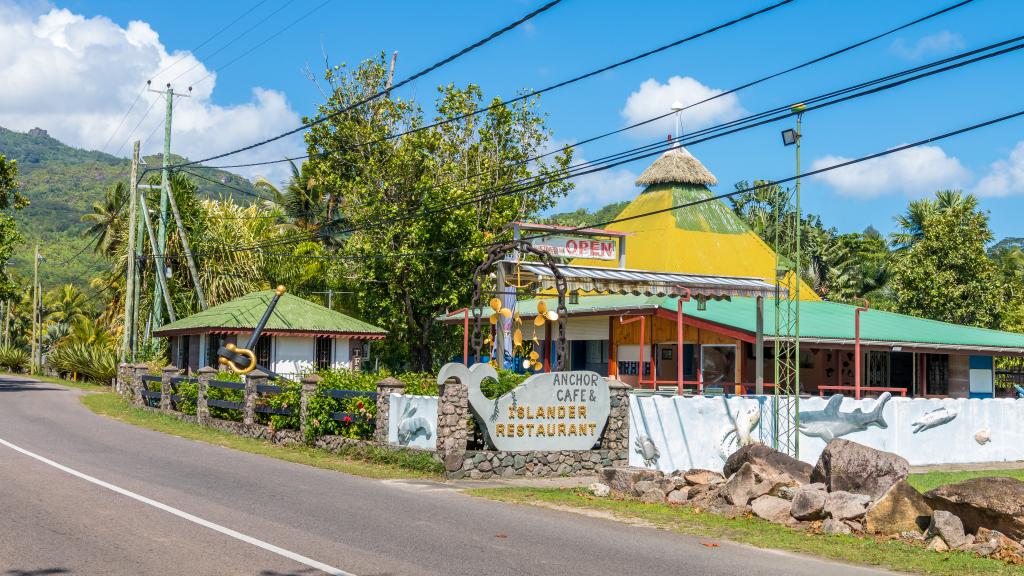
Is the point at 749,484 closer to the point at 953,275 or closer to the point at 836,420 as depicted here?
the point at 836,420

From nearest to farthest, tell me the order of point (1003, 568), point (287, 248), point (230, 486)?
point (1003, 568)
point (230, 486)
point (287, 248)

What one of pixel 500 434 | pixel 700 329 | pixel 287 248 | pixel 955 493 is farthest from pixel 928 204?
pixel 955 493

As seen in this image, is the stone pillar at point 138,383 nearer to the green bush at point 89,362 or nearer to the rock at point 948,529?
the green bush at point 89,362

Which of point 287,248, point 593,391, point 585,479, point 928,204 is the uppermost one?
point 928,204

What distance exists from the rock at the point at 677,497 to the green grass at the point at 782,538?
25cm

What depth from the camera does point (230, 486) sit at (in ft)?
47.1

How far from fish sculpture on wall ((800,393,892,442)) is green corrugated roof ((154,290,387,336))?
18353mm

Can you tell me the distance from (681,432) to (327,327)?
17.7 m

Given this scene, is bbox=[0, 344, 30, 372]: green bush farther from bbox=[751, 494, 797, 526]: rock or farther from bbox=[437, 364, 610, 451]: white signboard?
bbox=[751, 494, 797, 526]: rock

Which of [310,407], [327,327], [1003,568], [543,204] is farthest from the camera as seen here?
[543,204]

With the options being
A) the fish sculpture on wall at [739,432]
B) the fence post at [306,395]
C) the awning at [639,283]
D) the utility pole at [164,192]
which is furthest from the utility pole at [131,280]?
the fish sculpture on wall at [739,432]

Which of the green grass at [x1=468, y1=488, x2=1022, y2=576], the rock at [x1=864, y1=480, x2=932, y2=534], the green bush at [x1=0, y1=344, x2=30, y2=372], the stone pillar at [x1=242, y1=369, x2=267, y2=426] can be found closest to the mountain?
the green bush at [x1=0, y1=344, x2=30, y2=372]

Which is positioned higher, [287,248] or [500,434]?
[287,248]

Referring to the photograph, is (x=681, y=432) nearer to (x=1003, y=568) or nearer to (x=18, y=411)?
(x=1003, y=568)
